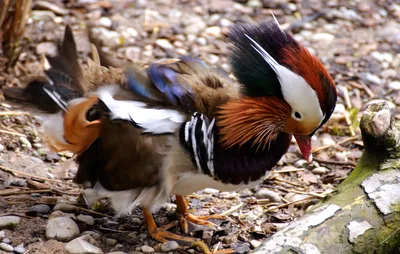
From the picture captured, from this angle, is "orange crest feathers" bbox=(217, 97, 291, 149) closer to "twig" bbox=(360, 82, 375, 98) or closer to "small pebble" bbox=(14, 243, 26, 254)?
"small pebble" bbox=(14, 243, 26, 254)

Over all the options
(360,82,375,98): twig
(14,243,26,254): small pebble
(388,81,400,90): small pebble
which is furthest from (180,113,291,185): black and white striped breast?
(388,81,400,90): small pebble

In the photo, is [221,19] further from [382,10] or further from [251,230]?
[251,230]

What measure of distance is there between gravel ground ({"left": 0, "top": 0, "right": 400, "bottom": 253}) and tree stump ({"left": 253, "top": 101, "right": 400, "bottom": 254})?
1.93 feet

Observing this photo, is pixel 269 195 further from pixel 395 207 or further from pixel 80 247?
pixel 80 247

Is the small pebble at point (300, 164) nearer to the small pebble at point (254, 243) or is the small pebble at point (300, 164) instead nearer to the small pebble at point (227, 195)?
the small pebble at point (227, 195)

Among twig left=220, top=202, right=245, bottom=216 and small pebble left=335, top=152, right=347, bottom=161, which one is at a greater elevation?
twig left=220, top=202, right=245, bottom=216

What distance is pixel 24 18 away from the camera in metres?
4.44

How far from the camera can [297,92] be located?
2918 millimetres

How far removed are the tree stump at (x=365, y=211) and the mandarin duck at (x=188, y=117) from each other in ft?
1.02

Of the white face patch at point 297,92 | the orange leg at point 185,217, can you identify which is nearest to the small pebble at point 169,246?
the orange leg at point 185,217

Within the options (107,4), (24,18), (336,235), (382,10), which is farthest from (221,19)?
(336,235)

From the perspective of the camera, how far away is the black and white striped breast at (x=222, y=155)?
119 inches

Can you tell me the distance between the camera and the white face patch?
114 inches

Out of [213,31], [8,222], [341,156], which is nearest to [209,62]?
[213,31]
